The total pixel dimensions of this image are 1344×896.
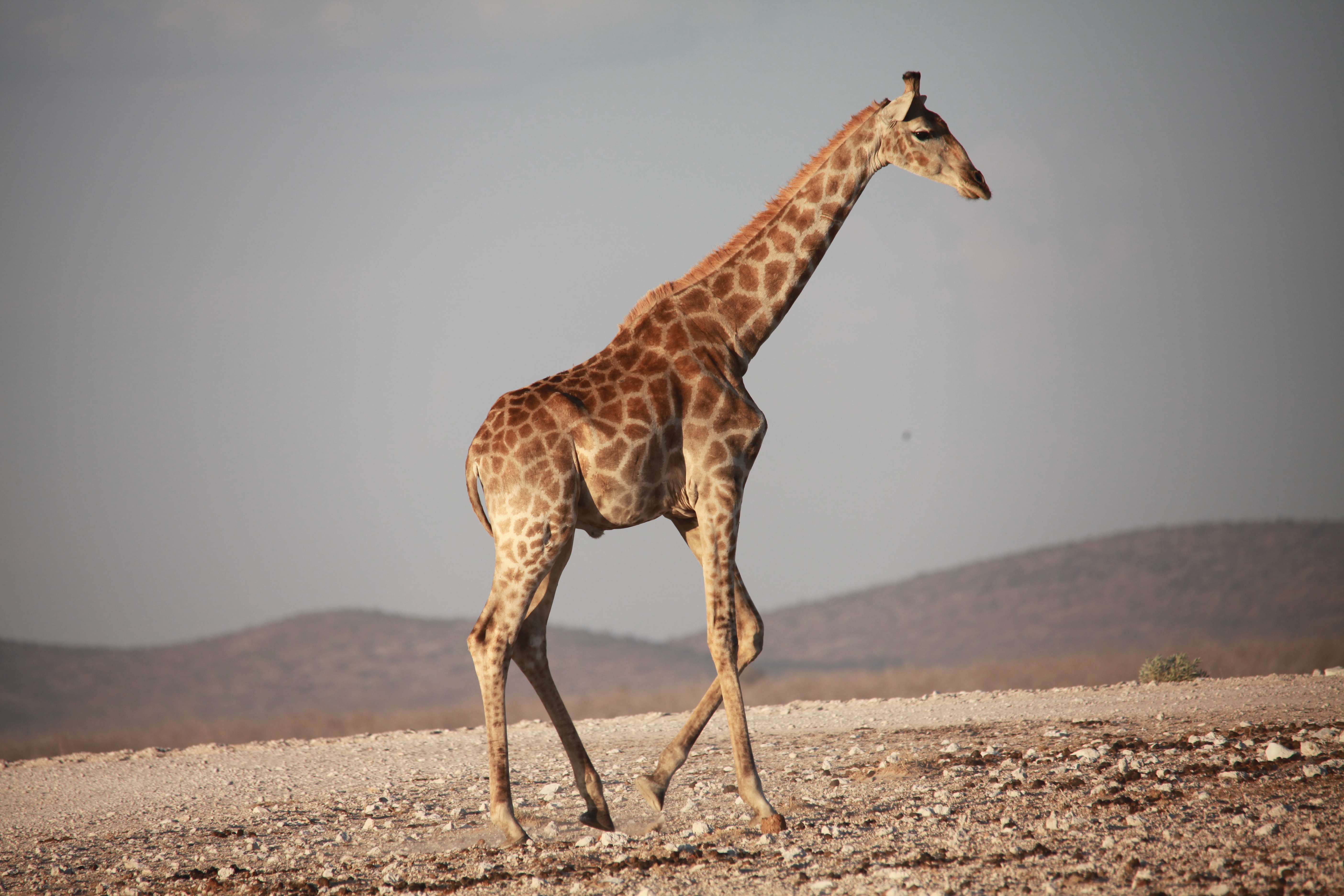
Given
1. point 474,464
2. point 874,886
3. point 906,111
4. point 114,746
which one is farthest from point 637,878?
point 114,746

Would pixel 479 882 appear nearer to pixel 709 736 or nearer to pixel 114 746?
pixel 709 736

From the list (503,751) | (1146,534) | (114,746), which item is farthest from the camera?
(1146,534)

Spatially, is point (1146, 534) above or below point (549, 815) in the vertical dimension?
above

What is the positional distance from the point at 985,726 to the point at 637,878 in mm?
6224

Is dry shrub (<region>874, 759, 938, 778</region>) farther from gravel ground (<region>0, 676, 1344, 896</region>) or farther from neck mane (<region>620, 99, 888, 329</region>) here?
neck mane (<region>620, 99, 888, 329</region>)

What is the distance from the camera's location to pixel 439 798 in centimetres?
875

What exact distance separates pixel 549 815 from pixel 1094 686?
9.37 m

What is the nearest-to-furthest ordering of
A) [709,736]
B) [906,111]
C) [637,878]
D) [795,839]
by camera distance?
1. [637,878]
2. [795,839]
3. [906,111]
4. [709,736]

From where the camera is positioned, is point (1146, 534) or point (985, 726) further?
point (1146, 534)

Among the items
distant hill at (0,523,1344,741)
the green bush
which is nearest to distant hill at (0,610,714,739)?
distant hill at (0,523,1344,741)

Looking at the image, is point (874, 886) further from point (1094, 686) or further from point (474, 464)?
point (1094, 686)

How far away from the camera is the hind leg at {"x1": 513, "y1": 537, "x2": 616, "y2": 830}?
7.07m

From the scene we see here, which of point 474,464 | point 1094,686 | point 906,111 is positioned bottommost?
point 1094,686

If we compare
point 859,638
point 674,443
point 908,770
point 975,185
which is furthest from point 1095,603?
point 674,443
